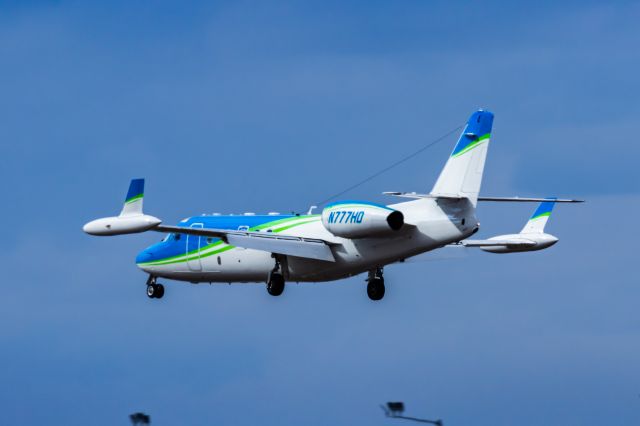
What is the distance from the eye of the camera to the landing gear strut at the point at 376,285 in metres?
61.3

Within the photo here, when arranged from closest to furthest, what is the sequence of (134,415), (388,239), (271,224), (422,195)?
(134,415) → (422,195) → (388,239) → (271,224)

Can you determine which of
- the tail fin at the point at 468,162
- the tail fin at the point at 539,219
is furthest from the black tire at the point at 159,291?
the tail fin at the point at 468,162

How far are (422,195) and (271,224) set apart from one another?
11515mm

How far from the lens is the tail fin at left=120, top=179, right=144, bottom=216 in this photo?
172ft

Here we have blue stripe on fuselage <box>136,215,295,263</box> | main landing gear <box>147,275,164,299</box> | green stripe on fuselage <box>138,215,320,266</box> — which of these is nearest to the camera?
green stripe on fuselage <box>138,215,320,266</box>

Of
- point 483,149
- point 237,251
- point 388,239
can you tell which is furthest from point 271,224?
point 483,149

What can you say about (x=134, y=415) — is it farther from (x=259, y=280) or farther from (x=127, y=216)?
(x=259, y=280)

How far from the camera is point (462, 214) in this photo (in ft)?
177

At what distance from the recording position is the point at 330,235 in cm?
5888

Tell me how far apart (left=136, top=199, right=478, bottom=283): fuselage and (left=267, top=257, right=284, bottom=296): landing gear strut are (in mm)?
385

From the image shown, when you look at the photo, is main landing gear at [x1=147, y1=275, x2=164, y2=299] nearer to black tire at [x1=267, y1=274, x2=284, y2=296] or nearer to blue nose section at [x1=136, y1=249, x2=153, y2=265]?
blue nose section at [x1=136, y1=249, x2=153, y2=265]

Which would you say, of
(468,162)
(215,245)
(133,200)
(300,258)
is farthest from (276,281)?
(468,162)

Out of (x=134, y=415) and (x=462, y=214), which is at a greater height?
(x=462, y=214)

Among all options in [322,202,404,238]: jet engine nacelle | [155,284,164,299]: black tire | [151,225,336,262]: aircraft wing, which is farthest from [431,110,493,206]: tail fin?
[155,284,164,299]: black tire
